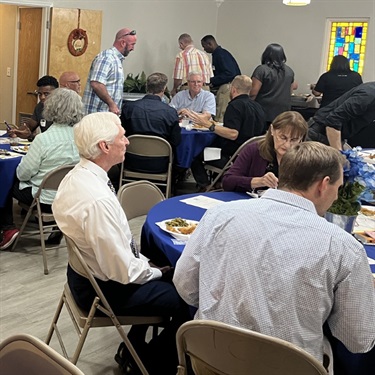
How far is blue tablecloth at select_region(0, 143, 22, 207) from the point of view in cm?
410

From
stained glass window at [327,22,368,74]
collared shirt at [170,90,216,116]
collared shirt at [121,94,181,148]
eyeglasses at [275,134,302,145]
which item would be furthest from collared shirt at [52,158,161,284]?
stained glass window at [327,22,368,74]

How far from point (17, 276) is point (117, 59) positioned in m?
2.82

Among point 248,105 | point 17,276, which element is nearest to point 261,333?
point 17,276

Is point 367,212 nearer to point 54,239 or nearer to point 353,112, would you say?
point 353,112

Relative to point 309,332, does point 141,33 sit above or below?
above

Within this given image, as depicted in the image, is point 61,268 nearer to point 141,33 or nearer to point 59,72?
point 59,72

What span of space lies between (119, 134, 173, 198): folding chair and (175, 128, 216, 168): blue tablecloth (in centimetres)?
32

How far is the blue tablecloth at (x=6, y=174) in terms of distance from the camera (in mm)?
4098

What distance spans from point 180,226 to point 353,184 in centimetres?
75

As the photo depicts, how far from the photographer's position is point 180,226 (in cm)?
250

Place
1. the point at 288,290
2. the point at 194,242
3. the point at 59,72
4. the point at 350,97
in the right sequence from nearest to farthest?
the point at 288,290
the point at 194,242
the point at 350,97
the point at 59,72

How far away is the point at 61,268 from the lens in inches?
156

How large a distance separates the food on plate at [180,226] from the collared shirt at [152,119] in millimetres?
2804

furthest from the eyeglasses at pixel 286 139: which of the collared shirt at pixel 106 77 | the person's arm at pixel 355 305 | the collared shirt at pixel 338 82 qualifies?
the collared shirt at pixel 338 82
